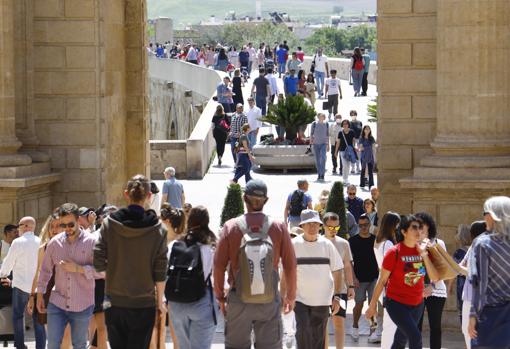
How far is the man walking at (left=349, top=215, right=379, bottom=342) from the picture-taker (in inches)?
648

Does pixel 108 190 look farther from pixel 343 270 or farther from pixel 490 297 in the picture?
pixel 490 297

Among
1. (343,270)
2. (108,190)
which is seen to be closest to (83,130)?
(108,190)

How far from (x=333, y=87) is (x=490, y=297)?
2659 cm

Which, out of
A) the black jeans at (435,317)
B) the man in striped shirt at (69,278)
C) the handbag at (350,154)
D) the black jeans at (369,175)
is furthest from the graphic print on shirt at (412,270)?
the handbag at (350,154)

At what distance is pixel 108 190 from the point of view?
19.6 meters

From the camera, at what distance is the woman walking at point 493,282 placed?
1121cm

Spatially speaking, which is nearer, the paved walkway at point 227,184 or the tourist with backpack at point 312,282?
the tourist with backpack at point 312,282

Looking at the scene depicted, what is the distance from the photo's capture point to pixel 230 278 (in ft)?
38.5

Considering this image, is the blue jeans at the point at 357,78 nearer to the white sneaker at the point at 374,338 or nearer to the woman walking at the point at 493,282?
the white sneaker at the point at 374,338

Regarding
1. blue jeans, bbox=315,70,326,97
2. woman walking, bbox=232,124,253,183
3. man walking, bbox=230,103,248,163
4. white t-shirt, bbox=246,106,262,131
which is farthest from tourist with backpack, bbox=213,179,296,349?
blue jeans, bbox=315,70,326,97

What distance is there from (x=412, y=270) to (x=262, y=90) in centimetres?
2424

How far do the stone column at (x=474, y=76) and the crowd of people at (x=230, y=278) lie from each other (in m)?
2.89

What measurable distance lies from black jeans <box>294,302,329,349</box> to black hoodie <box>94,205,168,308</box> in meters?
1.71

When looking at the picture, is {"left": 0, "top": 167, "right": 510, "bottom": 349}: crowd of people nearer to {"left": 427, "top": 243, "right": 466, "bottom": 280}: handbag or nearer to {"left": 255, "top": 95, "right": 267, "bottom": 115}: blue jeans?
{"left": 427, "top": 243, "right": 466, "bottom": 280}: handbag
